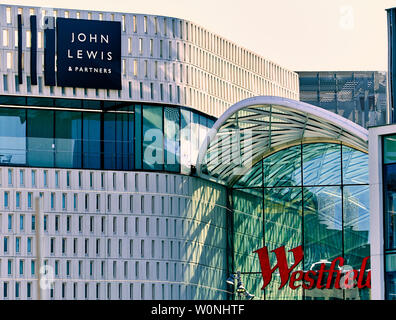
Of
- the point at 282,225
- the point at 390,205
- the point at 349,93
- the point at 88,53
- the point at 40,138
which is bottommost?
the point at 390,205

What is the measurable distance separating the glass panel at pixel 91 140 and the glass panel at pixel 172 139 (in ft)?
8.91

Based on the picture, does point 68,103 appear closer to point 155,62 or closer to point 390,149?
point 155,62

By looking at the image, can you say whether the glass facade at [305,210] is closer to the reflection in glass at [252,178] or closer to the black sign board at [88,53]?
the reflection in glass at [252,178]

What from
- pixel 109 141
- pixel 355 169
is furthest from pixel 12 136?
pixel 355 169

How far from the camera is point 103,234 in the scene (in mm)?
49969

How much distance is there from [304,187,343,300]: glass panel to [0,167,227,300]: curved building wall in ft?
16.3

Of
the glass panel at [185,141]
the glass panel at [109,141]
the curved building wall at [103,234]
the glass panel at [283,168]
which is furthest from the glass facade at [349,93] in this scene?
the glass panel at [109,141]

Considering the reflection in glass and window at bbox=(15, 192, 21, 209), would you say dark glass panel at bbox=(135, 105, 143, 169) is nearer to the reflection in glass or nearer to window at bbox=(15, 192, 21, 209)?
window at bbox=(15, 192, 21, 209)

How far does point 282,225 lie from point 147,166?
7.18 metres

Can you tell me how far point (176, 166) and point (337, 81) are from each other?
56.1 meters

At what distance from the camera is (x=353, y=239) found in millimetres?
53594

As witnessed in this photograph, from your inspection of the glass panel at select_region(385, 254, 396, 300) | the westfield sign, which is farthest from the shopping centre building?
the glass panel at select_region(385, 254, 396, 300)

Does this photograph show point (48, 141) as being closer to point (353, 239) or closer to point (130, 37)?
point (130, 37)
